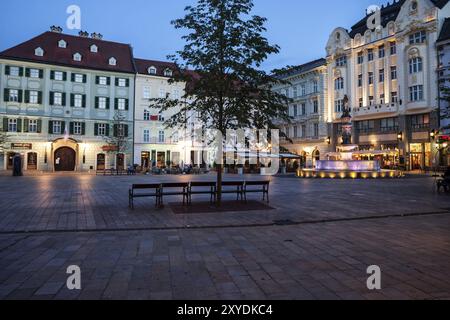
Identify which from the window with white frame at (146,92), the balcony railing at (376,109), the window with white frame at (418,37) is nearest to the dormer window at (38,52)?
the window with white frame at (146,92)

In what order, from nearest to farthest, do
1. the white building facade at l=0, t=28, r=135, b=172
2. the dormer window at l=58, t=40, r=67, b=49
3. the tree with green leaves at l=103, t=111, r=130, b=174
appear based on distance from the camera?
1. the white building facade at l=0, t=28, r=135, b=172
2. the tree with green leaves at l=103, t=111, r=130, b=174
3. the dormer window at l=58, t=40, r=67, b=49

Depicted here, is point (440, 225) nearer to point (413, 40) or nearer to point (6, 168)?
point (413, 40)

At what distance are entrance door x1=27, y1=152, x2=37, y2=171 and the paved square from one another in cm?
3658

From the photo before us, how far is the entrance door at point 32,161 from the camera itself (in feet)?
141

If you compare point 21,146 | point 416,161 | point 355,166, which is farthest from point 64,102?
point 416,161

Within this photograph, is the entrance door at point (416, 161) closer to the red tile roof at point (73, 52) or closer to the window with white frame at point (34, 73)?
the red tile roof at point (73, 52)

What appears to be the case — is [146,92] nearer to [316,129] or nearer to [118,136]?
[118,136]

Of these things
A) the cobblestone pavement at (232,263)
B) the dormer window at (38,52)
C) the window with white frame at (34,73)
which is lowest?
the cobblestone pavement at (232,263)

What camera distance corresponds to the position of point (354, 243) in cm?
681

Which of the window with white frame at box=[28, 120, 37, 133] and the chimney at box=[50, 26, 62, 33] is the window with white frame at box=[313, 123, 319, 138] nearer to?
the window with white frame at box=[28, 120, 37, 133]

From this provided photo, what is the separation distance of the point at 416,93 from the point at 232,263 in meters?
45.4

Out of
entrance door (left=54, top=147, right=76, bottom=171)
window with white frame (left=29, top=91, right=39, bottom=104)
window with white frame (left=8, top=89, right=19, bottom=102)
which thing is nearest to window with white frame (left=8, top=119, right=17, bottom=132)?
window with white frame (left=8, top=89, right=19, bottom=102)

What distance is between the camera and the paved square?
428 centimetres
